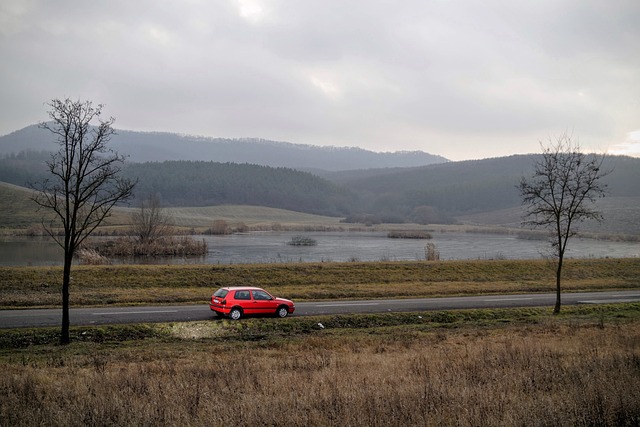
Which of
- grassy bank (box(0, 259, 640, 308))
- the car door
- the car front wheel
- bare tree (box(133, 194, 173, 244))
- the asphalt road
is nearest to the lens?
the asphalt road

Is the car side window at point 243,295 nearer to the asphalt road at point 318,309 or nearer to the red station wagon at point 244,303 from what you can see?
the red station wagon at point 244,303

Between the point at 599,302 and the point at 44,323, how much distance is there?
26.3 m

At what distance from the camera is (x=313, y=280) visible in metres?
32.2

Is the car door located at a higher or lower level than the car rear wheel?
higher

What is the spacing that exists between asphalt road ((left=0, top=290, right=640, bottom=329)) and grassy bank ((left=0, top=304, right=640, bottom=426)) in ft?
6.44

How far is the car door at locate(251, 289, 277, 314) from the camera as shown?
2152 cm

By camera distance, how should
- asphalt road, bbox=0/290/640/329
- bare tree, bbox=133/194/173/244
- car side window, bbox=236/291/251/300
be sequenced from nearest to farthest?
asphalt road, bbox=0/290/640/329
car side window, bbox=236/291/251/300
bare tree, bbox=133/194/173/244

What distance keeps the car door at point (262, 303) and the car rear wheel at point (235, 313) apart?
0.76 m

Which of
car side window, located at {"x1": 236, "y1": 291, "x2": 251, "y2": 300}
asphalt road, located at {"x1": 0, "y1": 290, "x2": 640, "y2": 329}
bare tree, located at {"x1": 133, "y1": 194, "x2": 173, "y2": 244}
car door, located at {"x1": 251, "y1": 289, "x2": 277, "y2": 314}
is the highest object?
bare tree, located at {"x1": 133, "y1": 194, "x2": 173, "y2": 244}

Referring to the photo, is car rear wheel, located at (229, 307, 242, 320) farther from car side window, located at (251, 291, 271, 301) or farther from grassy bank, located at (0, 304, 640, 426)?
grassy bank, located at (0, 304, 640, 426)

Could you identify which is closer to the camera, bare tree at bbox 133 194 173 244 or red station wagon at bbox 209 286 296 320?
red station wagon at bbox 209 286 296 320

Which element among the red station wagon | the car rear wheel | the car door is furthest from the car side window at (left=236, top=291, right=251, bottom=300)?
the car rear wheel

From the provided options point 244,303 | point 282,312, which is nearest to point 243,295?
→ point 244,303

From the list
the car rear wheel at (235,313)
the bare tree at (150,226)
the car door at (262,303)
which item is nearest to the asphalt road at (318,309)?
the car rear wheel at (235,313)
